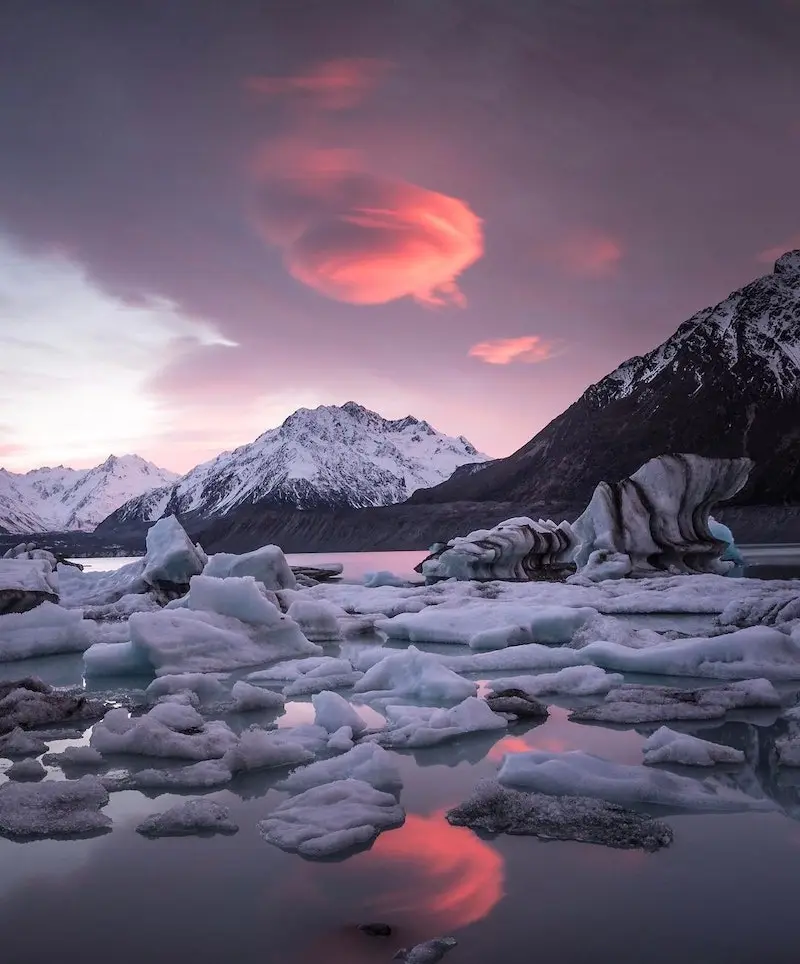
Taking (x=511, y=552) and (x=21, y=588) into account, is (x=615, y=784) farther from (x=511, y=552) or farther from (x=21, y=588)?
(x=511, y=552)

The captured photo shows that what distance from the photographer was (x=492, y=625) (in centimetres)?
1155

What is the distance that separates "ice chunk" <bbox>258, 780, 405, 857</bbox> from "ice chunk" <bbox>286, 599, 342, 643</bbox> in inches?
327

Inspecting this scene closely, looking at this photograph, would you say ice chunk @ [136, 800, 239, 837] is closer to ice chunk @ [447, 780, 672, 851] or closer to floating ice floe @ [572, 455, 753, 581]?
ice chunk @ [447, 780, 672, 851]

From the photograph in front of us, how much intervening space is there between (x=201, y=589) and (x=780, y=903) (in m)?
9.12

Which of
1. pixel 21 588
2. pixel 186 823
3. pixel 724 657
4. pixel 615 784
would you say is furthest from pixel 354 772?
pixel 21 588

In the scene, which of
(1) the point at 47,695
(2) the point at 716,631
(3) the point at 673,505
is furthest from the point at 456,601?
(3) the point at 673,505

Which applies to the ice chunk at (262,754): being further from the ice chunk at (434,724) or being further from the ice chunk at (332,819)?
the ice chunk at (332,819)

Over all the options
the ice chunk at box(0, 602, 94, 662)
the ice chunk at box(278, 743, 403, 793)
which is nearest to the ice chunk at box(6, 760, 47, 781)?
the ice chunk at box(278, 743, 403, 793)

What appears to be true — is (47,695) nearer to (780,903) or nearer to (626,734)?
(626,734)

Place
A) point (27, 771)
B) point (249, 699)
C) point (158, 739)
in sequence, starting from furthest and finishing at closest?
point (249, 699) < point (158, 739) < point (27, 771)

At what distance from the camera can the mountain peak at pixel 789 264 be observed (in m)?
123

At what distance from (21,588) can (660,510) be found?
17059mm

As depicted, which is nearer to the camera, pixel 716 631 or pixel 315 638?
pixel 716 631

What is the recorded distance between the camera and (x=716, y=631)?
10.6 meters
